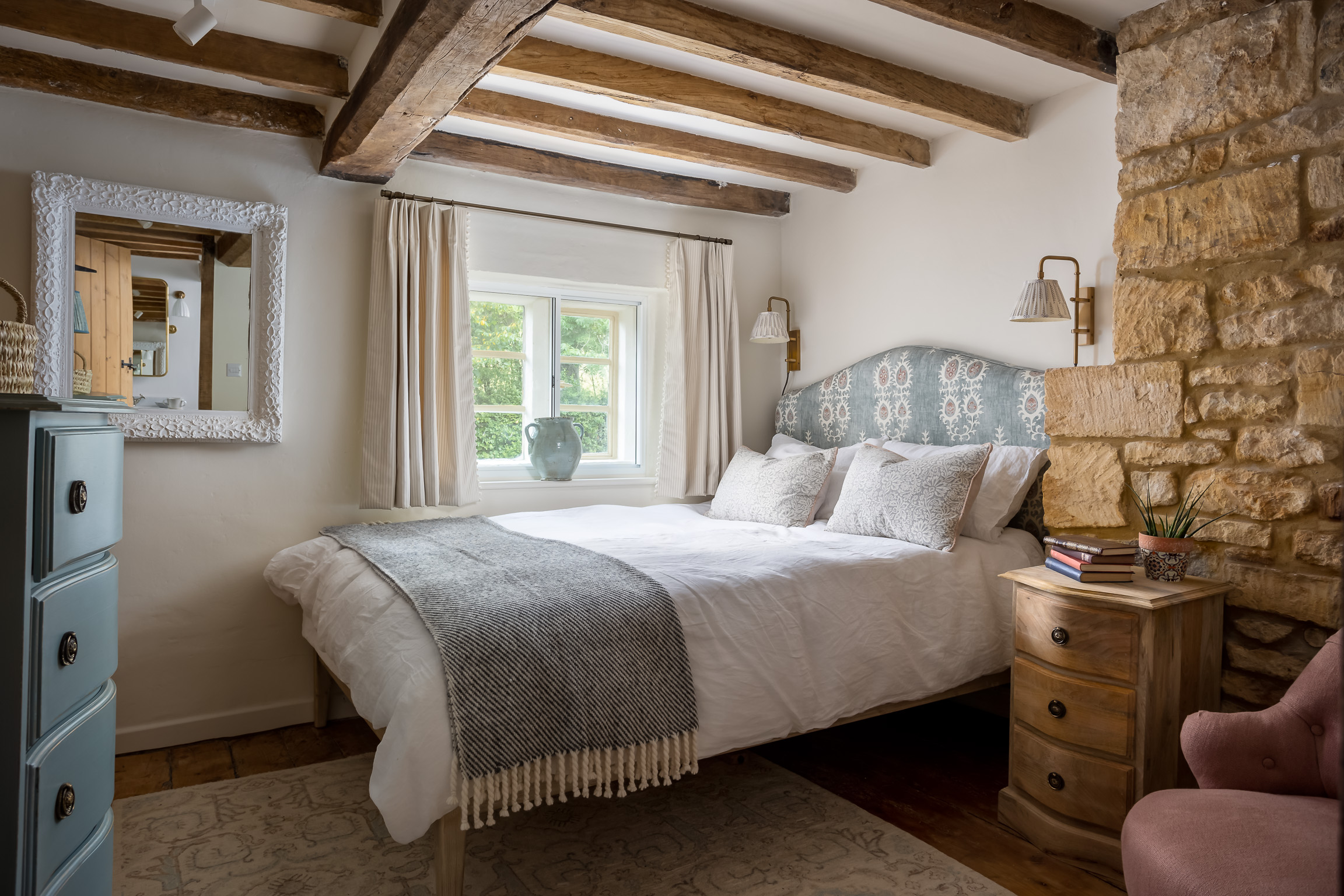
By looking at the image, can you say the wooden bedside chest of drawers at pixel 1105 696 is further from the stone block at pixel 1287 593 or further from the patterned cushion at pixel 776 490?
the patterned cushion at pixel 776 490

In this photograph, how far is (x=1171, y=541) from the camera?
2074mm

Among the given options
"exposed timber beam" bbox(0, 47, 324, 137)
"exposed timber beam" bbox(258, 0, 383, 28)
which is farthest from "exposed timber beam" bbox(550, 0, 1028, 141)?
"exposed timber beam" bbox(0, 47, 324, 137)

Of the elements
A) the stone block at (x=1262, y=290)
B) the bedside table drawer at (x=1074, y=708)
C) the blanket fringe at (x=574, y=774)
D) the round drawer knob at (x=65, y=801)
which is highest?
the stone block at (x=1262, y=290)

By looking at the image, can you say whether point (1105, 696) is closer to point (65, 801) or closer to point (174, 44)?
point (65, 801)

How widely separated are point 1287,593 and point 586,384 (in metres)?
3.01

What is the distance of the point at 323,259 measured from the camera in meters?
3.22

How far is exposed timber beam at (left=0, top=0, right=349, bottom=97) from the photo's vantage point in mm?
2309

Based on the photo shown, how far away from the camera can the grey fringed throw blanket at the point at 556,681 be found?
1711mm

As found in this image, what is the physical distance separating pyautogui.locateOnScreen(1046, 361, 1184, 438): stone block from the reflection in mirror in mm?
2922

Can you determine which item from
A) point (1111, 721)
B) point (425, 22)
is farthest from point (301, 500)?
point (1111, 721)

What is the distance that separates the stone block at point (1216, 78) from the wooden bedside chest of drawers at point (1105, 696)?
4.03 ft

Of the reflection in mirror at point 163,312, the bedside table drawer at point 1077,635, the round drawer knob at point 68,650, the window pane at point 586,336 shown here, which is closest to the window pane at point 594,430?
the window pane at point 586,336

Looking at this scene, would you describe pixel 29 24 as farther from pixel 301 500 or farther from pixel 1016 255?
pixel 1016 255

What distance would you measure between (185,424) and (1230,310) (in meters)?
3.38
